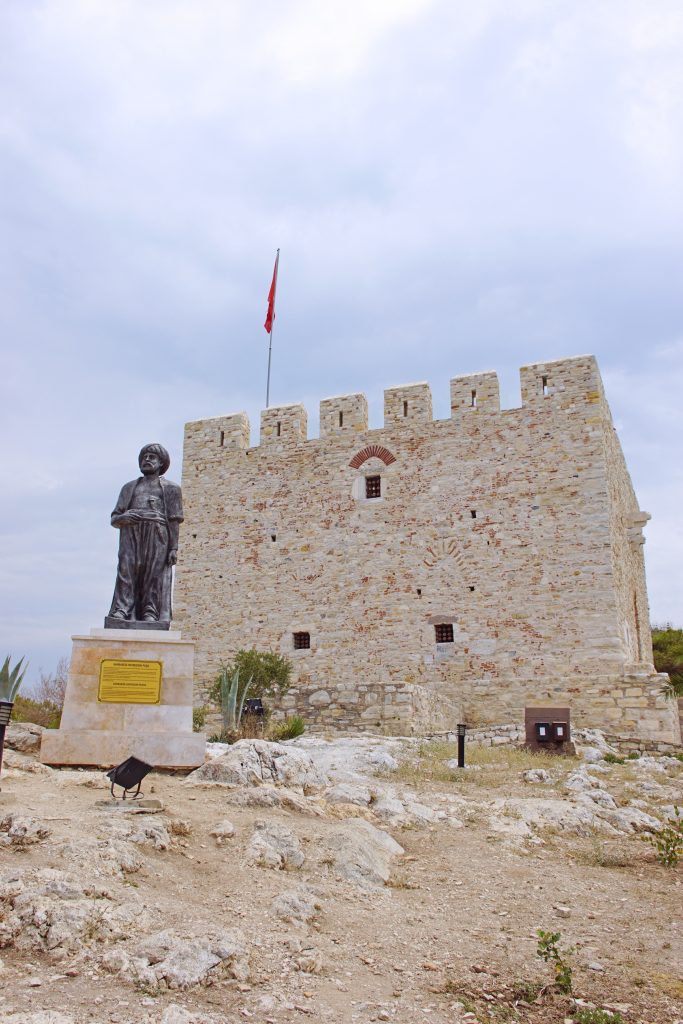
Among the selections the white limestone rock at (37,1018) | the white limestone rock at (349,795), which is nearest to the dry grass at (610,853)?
the white limestone rock at (349,795)

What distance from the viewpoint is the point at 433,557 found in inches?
628

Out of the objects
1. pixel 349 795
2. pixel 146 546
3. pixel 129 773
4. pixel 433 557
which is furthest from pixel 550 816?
pixel 433 557

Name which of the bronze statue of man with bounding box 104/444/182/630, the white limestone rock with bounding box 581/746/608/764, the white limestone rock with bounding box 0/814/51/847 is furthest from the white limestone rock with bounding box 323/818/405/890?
the white limestone rock with bounding box 581/746/608/764

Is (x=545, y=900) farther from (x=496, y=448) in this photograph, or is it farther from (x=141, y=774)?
(x=496, y=448)

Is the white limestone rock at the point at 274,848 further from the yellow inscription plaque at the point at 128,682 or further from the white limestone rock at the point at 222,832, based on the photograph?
the yellow inscription plaque at the point at 128,682

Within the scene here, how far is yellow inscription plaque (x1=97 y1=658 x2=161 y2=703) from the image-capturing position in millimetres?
7395

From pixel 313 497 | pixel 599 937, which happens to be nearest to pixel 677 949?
pixel 599 937

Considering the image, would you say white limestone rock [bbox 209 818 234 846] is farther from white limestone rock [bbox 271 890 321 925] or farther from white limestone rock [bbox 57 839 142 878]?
white limestone rock [bbox 271 890 321 925]

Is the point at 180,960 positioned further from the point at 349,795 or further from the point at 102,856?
the point at 349,795

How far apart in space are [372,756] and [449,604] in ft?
21.3

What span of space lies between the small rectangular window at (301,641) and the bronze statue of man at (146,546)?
8451 mm

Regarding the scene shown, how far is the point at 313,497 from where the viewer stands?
56.8 ft

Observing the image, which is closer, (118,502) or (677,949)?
(677,949)

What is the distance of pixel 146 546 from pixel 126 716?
1.76 metres
